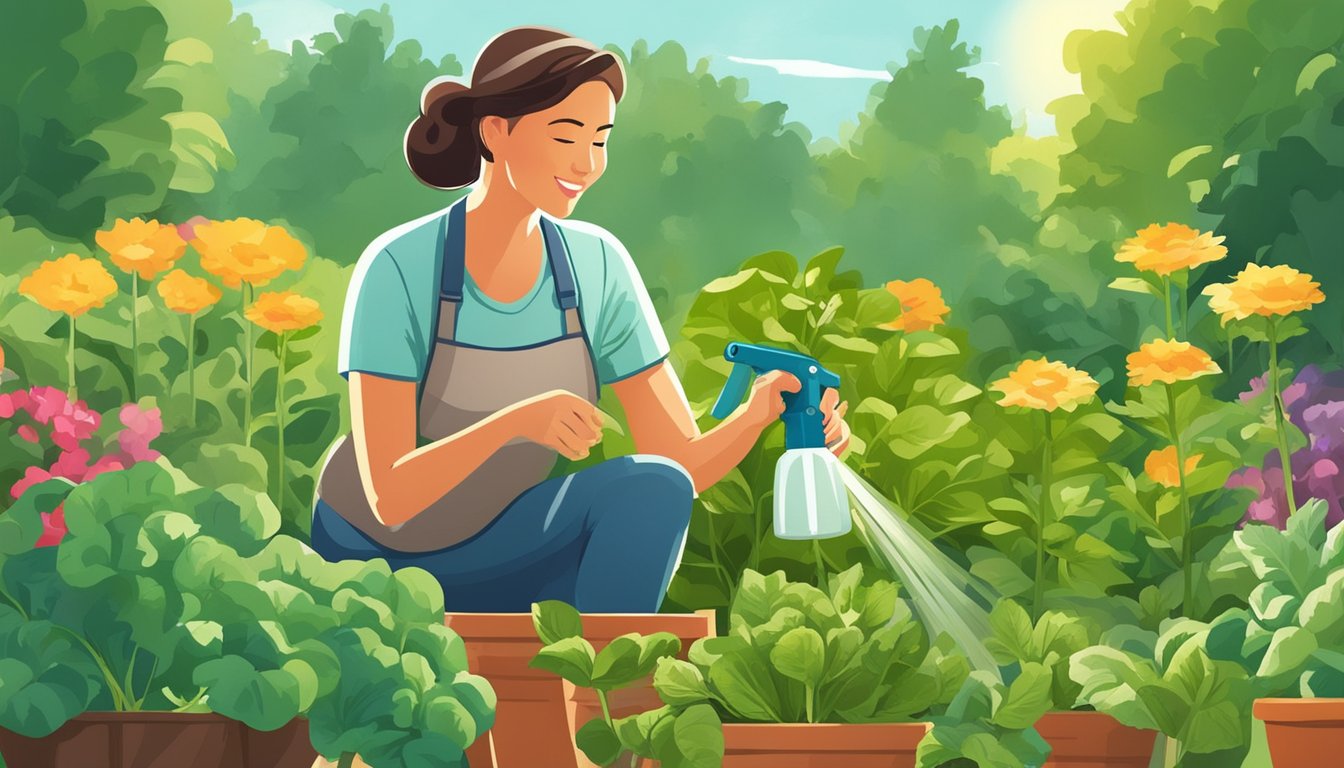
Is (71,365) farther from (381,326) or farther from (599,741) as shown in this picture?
(599,741)

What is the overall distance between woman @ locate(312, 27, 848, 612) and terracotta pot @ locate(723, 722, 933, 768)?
Answer: 50 cm

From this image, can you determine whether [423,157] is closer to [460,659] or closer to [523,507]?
[523,507]

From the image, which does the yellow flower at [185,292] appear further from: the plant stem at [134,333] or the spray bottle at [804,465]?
the spray bottle at [804,465]

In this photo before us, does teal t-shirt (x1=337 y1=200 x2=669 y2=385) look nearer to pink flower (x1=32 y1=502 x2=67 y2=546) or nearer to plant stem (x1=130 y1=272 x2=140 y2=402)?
pink flower (x1=32 y1=502 x2=67 y2=546)

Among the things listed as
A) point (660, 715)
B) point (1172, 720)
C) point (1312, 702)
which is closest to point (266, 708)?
point (660, 715)

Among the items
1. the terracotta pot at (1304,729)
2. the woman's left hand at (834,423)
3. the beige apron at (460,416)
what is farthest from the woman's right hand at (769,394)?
the terracotta pot at (1304,729)

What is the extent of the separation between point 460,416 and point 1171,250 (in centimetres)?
127

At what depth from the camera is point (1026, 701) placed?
4.35 ft

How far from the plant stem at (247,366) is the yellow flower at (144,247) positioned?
0.14m

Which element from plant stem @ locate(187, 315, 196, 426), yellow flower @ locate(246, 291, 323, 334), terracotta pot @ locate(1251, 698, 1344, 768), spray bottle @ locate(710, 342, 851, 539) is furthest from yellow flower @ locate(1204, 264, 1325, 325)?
plant stem @ locate(187, 315, 196, 426)

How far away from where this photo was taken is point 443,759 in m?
1.31

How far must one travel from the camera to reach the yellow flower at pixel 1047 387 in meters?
2.32

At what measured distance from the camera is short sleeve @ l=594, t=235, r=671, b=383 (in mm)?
2070

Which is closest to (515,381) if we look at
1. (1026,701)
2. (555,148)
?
(555,148)
